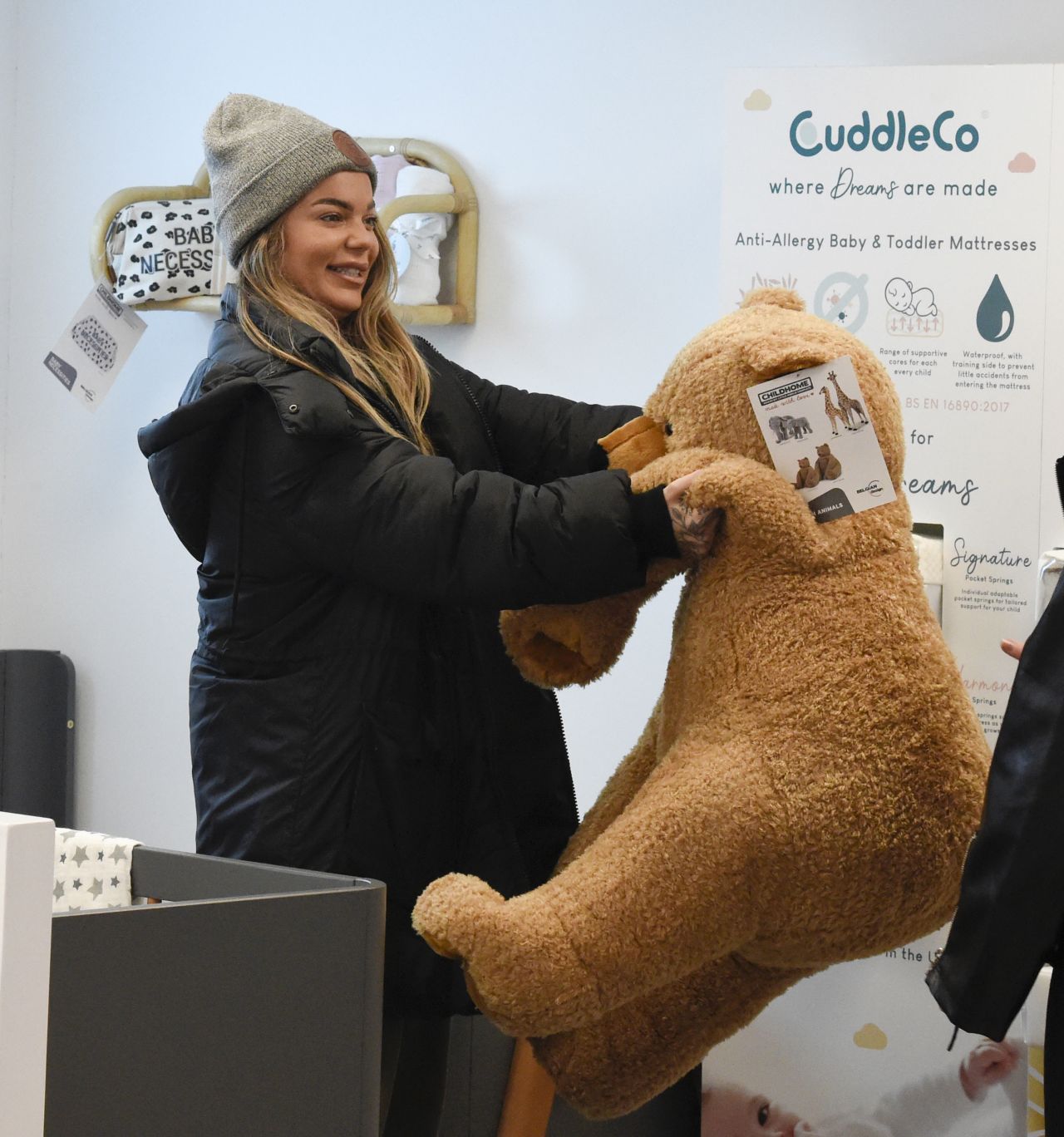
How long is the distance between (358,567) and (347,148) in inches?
22.4

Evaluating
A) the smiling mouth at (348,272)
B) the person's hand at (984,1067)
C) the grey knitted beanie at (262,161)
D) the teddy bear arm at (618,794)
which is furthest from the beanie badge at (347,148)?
the person's hand at (984,1067)

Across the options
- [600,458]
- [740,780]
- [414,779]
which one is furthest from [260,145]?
[740,780]

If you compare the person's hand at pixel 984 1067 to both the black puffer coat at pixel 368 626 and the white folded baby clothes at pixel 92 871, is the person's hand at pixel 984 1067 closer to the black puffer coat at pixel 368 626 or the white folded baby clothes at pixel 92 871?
the black puffer coat at pixel 368 626

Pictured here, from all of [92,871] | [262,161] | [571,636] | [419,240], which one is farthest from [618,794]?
[419,240]

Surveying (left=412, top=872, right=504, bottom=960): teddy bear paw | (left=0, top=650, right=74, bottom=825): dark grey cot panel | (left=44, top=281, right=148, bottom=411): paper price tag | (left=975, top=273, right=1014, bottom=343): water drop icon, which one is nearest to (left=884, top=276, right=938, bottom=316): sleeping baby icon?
(left=975, top=273, right=1014, bottom=343): water drop icon

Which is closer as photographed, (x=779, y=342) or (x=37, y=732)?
(x=779, y=342)

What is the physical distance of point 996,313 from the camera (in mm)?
2125

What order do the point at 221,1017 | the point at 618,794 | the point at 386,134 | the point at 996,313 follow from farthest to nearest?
the point at 386,134, the point at 996,313, the point at 618,794, the point at 221,1017

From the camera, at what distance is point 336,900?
1069 millimetres

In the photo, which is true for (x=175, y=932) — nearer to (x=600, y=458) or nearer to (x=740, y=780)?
(x=740, y=780)

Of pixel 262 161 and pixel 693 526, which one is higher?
pixel 262 161

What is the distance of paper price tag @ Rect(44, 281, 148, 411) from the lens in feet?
9.33

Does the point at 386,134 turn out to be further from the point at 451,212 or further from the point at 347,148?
the point at 347,148

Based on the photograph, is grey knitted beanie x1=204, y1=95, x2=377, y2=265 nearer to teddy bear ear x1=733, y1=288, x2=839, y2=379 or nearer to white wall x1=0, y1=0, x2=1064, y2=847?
teddy bear ear x1=733, y1=288, x2=839, y2=379
